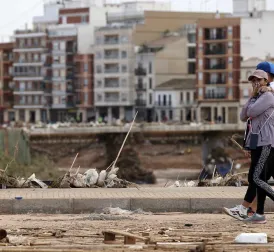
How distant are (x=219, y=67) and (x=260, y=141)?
307 ft

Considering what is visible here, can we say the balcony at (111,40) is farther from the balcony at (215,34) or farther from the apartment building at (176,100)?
the balcony at (215,34)

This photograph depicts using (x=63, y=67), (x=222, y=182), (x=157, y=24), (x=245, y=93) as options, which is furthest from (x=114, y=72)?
(x=222, y=182)

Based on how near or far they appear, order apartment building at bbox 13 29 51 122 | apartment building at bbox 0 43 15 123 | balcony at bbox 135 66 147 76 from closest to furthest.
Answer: balcony at bbox 135 66 147 76 → apartment building at bbox 13 29 51 122 → apartment building at bbox 0 43 15 123

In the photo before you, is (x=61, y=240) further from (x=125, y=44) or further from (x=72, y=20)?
(x=72, y=20)

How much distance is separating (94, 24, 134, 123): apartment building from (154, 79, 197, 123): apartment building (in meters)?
4.52

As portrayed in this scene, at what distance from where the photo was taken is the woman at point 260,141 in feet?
43.7

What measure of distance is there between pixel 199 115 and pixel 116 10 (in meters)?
26.4

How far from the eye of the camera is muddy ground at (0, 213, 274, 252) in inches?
416

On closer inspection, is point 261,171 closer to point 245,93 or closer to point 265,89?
point 265,89

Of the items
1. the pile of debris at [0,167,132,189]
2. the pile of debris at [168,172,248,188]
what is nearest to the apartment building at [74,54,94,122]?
the pile of debris at [168,172,248,188]

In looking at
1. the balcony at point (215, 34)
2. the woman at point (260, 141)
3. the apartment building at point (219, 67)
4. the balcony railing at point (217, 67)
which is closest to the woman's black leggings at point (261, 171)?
the woman at point (260, 141)

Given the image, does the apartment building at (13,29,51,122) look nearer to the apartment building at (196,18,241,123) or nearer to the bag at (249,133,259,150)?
the apartment building at (196,18,241,123)

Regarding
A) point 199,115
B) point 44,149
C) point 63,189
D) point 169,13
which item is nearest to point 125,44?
point 169,13

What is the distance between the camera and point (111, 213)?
47.5ft
